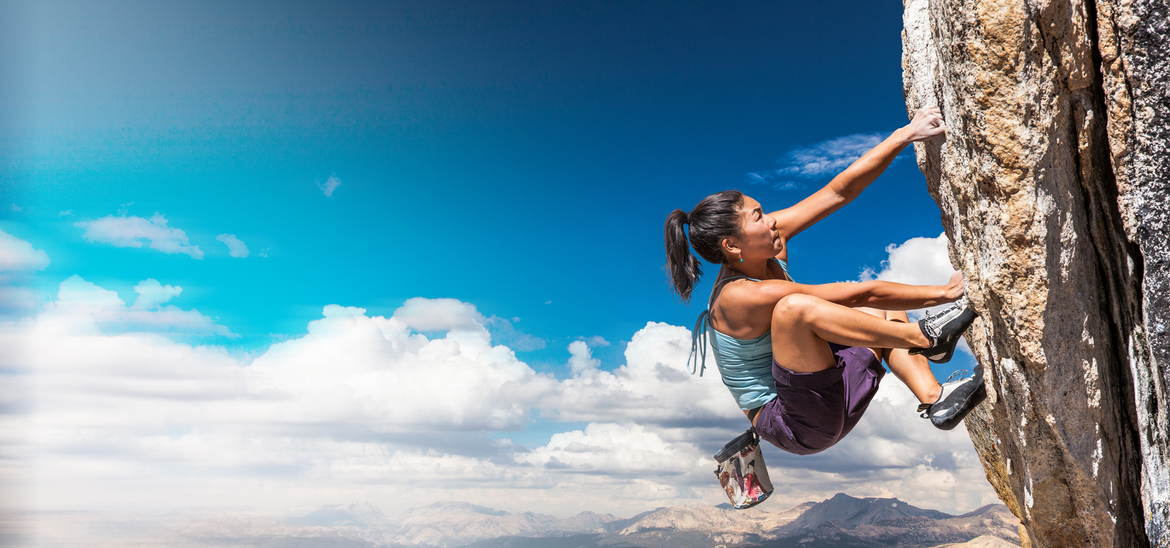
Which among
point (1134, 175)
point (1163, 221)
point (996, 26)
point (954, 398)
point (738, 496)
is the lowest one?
point (738, 496)

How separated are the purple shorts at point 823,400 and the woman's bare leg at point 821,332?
0.14 m

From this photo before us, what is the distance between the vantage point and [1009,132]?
3.47m

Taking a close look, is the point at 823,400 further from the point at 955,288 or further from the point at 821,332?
the point at 955,288

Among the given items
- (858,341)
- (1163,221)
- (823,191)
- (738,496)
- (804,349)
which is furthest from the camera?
(738,496)

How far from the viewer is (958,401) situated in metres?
4.46

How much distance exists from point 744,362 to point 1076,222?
2.63m

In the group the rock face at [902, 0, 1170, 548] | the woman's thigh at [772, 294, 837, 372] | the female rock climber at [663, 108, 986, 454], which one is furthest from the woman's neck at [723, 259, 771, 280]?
the rock face at [902, 0, 1170, 548]

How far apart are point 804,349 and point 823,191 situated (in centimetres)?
150

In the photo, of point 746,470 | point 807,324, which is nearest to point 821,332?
point 807,324

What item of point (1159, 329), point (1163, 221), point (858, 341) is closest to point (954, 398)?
point (858, 341)

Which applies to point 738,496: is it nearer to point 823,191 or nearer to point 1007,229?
point 823,191

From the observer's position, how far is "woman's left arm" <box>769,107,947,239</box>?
4.35m

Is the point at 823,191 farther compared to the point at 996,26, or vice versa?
the point at 823,191

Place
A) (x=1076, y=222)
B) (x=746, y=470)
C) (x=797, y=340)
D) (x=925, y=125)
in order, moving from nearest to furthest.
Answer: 1. (x=1076, y=222)
2. (x=925, y=125)
3. (x=797, y=340)
4. (x=746, y=470)
